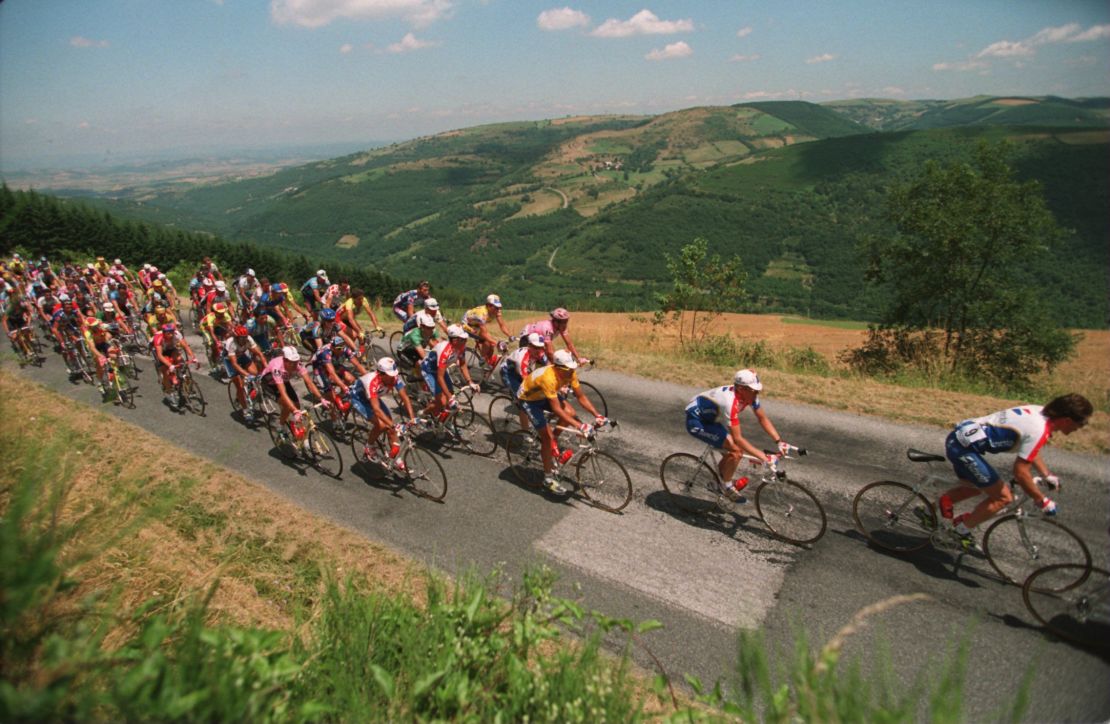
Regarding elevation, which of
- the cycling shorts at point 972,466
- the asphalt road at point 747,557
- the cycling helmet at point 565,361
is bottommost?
the asphalt road at point 747,557

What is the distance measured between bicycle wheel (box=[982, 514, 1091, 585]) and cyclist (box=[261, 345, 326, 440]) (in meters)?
10.3

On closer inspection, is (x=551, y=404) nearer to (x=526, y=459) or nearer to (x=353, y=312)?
(x=526, y=459)

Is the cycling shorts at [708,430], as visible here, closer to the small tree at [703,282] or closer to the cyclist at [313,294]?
the cyclist at [313,294]

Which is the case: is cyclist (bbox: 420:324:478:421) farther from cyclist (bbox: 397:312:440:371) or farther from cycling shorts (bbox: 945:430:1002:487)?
cycling shorts (bbox: 945:430:1002:487)

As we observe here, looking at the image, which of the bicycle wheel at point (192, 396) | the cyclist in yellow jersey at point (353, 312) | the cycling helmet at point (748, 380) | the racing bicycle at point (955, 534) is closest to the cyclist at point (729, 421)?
the cycling helmet at point (748, 380)

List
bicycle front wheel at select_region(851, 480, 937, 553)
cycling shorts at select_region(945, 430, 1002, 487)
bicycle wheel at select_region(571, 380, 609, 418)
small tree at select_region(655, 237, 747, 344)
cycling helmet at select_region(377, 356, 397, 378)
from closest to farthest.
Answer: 1. cycling shorts at select_region(945, 430, 1002, 487)
2. bicycle front wheel at select_region(851, 480, 937, 553)
3. cycling helmet at select_region(377, 356, 397, 378)
4. bicycle wheel at select_region(571, 380, 609, 418)
5. small tree at select_region(655, 237, 747, 344)

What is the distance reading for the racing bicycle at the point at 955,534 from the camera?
6020 millimetres

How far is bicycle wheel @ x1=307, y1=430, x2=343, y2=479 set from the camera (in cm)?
940

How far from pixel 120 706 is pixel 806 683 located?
8.97ft

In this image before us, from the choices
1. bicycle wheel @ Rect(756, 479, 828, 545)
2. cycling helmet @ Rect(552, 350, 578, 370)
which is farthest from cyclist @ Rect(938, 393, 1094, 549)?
cycling helmet @ Rect(552, 350, 578, 370)

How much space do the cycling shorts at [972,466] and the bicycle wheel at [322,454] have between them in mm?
9404

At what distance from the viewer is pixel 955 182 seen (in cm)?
2145

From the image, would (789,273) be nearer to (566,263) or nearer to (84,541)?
(566,263)

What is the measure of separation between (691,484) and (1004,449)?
12.4ft
